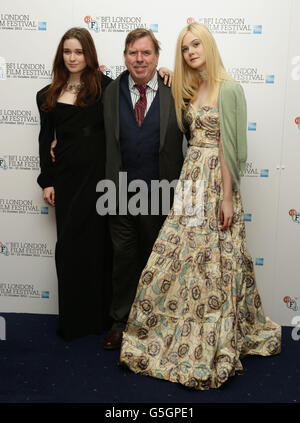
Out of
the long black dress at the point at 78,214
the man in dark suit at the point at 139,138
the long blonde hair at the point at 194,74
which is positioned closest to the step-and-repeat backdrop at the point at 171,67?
the long black dress at the point at 78,214

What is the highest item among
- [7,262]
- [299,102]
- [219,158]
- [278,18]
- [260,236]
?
[278,18]

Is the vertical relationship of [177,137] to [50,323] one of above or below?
above

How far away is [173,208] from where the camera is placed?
254cm

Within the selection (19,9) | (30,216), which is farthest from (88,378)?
(19,9)

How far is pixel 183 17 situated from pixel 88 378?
212 cm

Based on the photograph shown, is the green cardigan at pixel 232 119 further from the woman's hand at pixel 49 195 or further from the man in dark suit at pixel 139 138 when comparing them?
the woman's hand at pixel 49 195

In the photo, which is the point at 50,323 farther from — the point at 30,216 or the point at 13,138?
the point at 13,138

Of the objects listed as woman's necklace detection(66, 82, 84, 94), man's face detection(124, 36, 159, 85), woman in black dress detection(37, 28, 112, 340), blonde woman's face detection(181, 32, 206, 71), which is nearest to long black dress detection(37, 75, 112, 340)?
woman in black dress detection(37, 28, 112, 340)

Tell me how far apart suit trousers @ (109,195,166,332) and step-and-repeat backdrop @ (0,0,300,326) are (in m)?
0.29

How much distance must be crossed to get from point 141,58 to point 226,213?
0.92 meters

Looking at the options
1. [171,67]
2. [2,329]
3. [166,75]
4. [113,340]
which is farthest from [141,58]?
[2,329]

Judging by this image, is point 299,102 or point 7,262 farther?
point 7,262

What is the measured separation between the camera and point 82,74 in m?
2.72

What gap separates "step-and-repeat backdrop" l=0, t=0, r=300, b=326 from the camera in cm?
282
